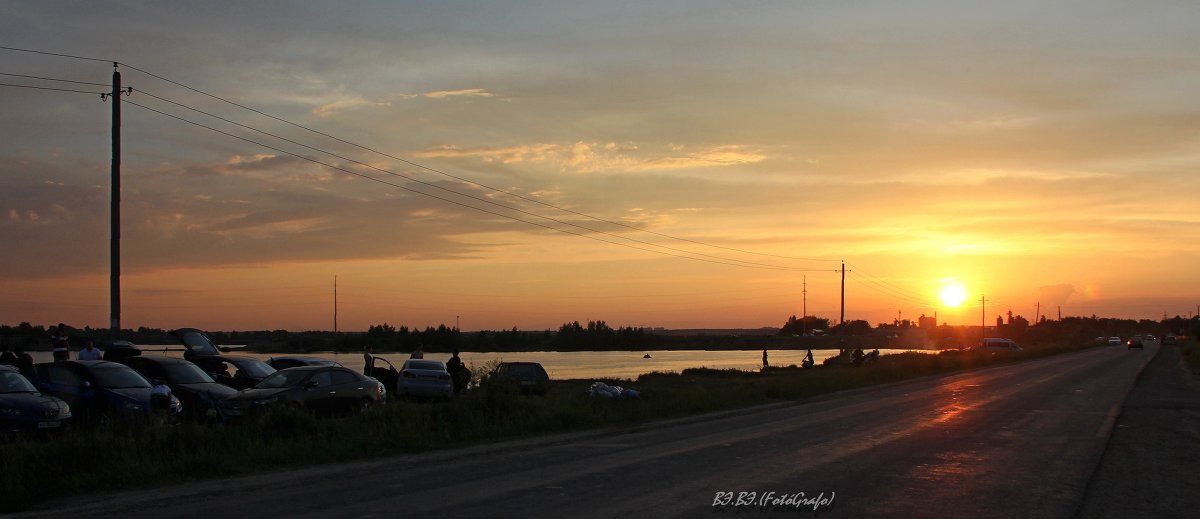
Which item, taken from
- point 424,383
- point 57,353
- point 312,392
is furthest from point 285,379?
point 424,383

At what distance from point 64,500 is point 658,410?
1564 centimetres

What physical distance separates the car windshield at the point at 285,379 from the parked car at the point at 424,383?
7756 millimetres

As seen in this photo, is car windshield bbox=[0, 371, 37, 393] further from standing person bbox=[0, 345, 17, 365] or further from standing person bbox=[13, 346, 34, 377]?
standing person bbox=[0, 345, 17, 365]

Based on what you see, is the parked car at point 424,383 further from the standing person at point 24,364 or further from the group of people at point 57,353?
the standing person at point 24,364

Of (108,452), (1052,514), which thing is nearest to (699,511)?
(1052,514)

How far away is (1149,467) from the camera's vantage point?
14.7 metres

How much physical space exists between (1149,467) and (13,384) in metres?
19.6

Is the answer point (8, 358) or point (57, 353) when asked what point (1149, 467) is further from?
point (8, 358)

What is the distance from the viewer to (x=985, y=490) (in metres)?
12.1

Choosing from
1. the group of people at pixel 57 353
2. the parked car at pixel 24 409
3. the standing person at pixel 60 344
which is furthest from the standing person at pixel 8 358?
the parked car at pixel 24 409

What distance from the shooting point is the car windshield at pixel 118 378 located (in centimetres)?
1902

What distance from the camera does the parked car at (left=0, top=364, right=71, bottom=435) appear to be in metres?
16.1

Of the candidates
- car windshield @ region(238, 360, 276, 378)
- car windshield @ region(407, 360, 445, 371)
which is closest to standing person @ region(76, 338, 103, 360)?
car windshield @ region(238, 360, 276, 378)

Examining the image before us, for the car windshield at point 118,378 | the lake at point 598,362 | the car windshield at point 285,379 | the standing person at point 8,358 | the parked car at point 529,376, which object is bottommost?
the lake at point 598,362
